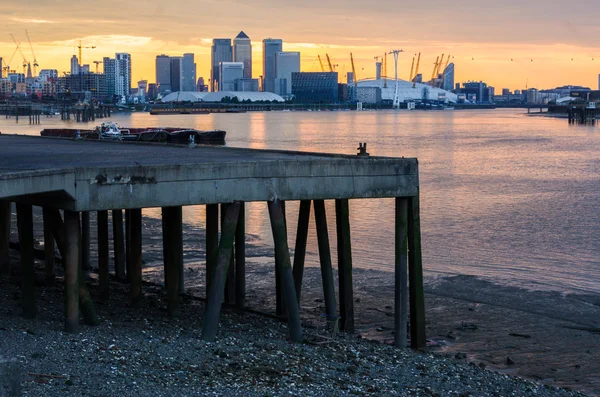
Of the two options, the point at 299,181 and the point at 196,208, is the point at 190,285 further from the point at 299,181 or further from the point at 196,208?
the point at 196,208

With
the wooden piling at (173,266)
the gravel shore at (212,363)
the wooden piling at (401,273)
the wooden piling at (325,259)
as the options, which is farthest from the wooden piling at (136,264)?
the wooden piling at (401,273)

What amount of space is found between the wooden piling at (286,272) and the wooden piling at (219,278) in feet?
2.05

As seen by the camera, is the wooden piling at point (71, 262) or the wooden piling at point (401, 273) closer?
the wooden piling at point (71, 262)

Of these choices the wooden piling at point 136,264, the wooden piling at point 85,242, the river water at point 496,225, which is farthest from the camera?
the river water at point 496,225

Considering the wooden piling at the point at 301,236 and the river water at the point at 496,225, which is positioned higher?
the wooden piling at the point at 301,236

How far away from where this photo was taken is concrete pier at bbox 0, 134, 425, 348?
14.2 m

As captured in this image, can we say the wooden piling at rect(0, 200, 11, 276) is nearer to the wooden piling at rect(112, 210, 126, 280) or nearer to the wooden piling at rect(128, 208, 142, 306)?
the wooden piling at rect(112, 210, 126, 280)

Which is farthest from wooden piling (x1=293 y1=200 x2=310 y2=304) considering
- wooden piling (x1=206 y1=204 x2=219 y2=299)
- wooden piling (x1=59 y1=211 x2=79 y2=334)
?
wooden piling (x1=59 y1=211 x2=79 y2=334)

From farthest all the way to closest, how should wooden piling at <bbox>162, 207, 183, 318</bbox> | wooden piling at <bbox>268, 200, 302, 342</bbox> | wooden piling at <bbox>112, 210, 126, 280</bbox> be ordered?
wooden piling at <bbox>112, 210, 126, 280</bbox>
wooden piling at <bbox>162, 207, 183, 318</bbox>
wooden piling at <bbox>268, 200, 302, 342</bbox>

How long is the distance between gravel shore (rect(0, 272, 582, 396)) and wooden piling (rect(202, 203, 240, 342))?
31 cm

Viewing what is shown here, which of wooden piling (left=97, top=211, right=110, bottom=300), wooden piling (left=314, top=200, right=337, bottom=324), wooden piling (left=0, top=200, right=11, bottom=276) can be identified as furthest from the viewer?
wooden piling (left=0, top=200, right=11, bottom=276)

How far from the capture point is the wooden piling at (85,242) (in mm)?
22370

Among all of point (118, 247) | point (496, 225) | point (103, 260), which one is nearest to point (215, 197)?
point (103, 260)

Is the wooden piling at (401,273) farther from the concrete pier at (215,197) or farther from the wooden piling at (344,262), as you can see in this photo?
the wooden piling at (344,262)
